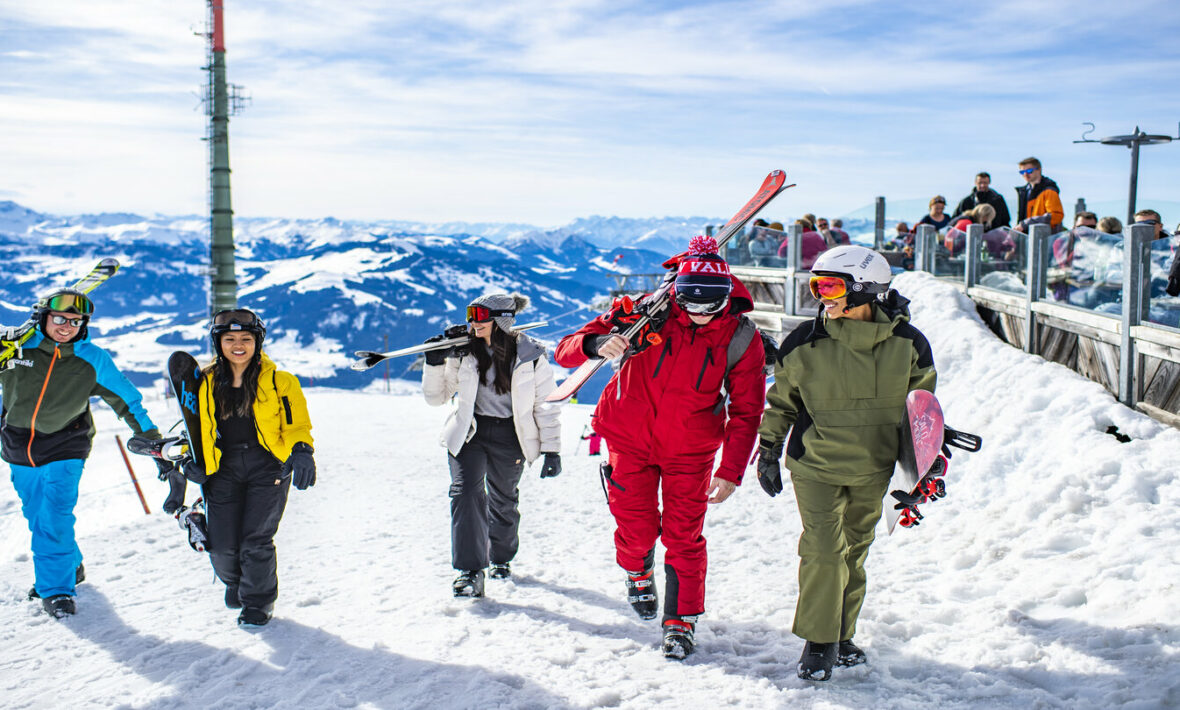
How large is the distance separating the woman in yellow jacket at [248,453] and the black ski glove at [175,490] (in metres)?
0.15

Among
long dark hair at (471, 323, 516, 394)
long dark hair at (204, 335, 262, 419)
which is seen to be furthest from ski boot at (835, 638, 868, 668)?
long dark hair at (204, 335, 262, 419)

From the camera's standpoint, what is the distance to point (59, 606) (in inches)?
191

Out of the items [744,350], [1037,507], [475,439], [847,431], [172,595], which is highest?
[744,350]

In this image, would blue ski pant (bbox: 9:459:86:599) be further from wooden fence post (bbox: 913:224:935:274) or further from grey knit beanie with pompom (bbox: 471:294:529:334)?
wooden fence post (bbox: 913:224:935:274)

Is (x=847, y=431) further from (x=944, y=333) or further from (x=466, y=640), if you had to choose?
(x=944, y=333)

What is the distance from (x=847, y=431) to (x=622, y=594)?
2097 millimetres

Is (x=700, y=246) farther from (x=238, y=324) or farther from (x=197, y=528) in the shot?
(x=197, y=528)

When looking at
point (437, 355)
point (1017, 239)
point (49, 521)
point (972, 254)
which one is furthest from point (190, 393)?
point (972, 254)

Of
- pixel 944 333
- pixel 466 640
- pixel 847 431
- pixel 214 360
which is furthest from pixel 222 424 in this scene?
pixel 944 333

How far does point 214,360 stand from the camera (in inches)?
177

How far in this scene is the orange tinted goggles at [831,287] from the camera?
138 inches

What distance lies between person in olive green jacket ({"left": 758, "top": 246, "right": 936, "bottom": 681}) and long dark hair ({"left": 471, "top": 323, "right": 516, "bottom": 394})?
6.19 ft

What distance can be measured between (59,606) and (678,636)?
370 cm

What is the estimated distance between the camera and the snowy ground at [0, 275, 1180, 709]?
3574 millimetres
